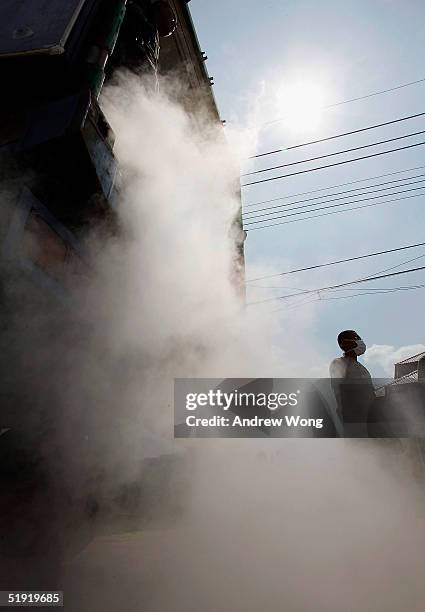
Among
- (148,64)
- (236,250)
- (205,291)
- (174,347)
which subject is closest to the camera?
(148,64)

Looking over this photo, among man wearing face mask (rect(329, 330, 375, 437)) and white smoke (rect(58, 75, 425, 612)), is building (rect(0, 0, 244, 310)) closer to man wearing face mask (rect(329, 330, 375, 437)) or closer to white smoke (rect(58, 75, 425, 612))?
white smoke (rect(58, 75, 425, 612))

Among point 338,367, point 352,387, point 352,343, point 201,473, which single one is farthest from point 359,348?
point 201,473

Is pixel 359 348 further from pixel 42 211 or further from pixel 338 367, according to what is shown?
pixel 42 211

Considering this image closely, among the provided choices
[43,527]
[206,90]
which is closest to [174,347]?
[43,527]

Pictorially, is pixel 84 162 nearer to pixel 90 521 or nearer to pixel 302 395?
pixel 90 521

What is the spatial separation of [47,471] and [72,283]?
167 cm

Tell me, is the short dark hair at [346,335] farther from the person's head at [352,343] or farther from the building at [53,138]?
the building at [53,138]

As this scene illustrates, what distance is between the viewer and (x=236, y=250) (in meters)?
10.3

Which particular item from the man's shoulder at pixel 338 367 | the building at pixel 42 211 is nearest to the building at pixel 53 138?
the building at pixel 42 211

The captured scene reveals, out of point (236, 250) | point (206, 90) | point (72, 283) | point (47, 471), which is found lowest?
point (47, 471)

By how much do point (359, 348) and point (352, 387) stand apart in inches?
20.2

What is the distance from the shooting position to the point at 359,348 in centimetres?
393

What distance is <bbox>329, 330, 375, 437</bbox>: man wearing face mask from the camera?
362 centimetres

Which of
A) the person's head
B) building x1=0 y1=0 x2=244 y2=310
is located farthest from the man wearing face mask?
building x1=0 y1=0 x2=244 y2=310
